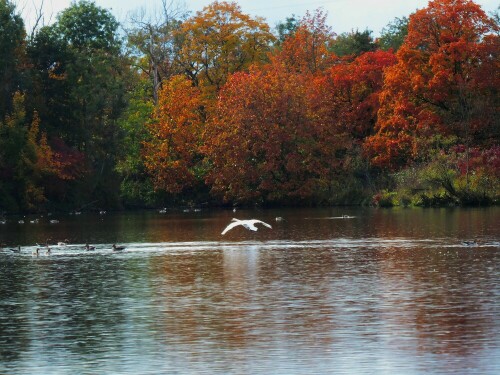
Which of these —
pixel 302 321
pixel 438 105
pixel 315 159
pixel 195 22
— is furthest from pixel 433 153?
pixel 302 321

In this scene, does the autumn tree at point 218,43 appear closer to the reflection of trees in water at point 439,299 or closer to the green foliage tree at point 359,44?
the green foliage tree at point 359,44

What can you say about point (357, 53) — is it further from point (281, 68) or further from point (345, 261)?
point (345, 261)

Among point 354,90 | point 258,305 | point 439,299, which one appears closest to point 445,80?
point 354,90

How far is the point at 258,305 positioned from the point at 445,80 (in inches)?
2335

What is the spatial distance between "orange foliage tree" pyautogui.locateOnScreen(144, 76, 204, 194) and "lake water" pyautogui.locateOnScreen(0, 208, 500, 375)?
42.7 metres

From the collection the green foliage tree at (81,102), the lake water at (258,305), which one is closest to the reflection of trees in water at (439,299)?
the lake water at (258,305)

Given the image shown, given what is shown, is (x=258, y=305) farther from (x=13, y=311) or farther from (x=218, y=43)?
(x=218, y=43)

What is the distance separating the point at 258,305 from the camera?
82.5ft

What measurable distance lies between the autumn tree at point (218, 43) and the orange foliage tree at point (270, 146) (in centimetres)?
1010

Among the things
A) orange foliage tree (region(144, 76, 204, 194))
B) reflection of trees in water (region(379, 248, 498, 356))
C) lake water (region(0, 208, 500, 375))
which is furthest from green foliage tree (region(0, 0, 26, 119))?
reflection of trees in water (region(379, 248, 498, 356))

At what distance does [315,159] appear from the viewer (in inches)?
3469

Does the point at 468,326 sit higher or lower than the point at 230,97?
lower

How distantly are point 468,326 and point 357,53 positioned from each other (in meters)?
82.8

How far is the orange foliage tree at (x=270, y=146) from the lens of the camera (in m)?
87.9
